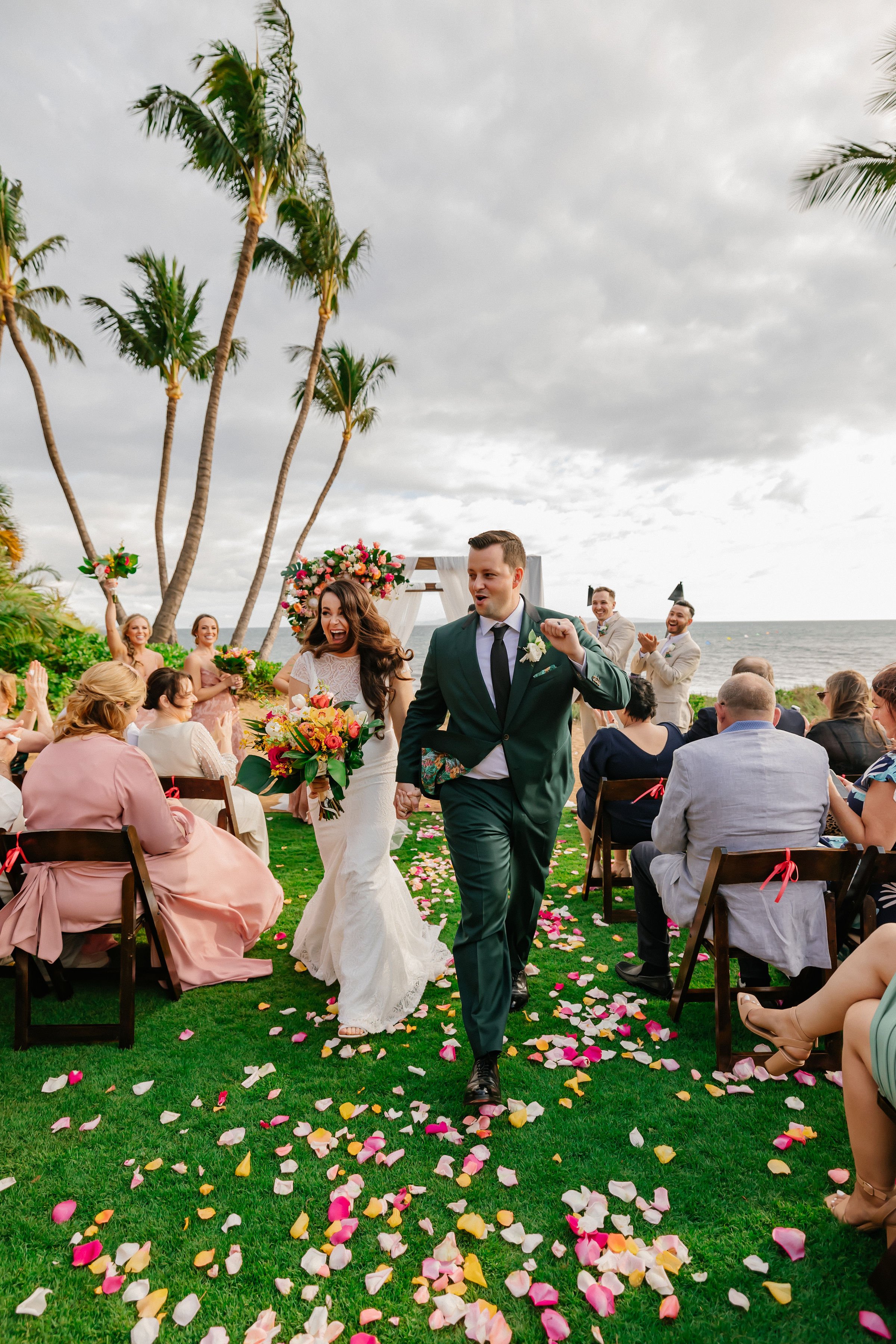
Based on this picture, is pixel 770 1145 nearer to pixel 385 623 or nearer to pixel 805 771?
pixel 805 771

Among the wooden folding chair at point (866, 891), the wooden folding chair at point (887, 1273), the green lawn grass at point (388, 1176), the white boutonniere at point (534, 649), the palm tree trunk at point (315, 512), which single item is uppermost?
the palm tree trunk at point (315, 512)

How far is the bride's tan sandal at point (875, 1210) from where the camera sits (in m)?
2.01

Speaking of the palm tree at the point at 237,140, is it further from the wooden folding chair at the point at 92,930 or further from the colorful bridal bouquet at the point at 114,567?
the wooden folding chair at the point at 92,930

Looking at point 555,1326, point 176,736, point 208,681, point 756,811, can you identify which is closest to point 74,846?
point 176,736

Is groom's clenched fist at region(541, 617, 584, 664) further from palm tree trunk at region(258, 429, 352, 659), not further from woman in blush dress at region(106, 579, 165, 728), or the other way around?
palm tree trunk at region(258, 429, 352, 659)

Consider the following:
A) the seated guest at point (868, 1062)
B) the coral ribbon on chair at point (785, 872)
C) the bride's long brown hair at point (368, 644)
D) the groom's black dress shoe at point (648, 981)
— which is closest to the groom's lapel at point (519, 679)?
the bride's long brown hair at point (368, 644)

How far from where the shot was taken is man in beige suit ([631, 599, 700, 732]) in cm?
796

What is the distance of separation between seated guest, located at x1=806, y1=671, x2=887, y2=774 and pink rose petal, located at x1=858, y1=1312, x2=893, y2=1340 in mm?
3189

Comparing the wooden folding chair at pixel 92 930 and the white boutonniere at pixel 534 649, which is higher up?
the white boutonniere at pixel 534 649

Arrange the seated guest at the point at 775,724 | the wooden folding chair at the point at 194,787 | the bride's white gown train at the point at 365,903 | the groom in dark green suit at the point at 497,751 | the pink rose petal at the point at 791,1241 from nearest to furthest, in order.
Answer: the pink rose petal at the point at 791,1241 < the groom in dark green suit at the point at 497,751 < the bride's white gown train at the point at 365,903 < the seated guest at the point at 775,724 < the wooden folding chair at the point at 194,787

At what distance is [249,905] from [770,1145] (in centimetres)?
303

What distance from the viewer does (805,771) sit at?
3.12 meters

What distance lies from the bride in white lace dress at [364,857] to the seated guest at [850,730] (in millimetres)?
2843

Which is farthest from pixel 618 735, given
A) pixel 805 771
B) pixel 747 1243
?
pixel 747 1243
